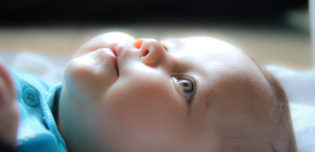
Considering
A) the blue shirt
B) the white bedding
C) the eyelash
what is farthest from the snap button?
the white bedding

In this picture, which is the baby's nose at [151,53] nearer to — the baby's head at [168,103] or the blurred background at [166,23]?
the baby's head at [168,103]

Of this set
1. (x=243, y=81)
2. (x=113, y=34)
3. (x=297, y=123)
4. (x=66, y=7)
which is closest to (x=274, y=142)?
(x=243, y=81)

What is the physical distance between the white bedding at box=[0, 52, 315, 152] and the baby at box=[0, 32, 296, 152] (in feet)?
0.67

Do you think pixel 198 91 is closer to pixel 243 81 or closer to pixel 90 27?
pixel 243 81

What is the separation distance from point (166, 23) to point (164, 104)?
1.39 meters

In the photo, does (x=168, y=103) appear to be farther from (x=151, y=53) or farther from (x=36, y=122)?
(x=36, y=122)

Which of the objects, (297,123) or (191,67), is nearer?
(191,67)

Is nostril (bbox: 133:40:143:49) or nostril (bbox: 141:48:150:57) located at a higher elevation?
nostril (bbox: 133:40:143:49)

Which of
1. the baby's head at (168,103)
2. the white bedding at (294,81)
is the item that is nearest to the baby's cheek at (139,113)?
the baby's head at (168,103)

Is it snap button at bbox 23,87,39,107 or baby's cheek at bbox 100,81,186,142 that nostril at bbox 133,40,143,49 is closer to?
baby's cheek at bbox 100,81,186,142

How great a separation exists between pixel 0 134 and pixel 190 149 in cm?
31

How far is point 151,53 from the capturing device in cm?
56

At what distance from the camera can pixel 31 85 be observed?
0.62m

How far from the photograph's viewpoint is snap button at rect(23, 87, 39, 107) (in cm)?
59
